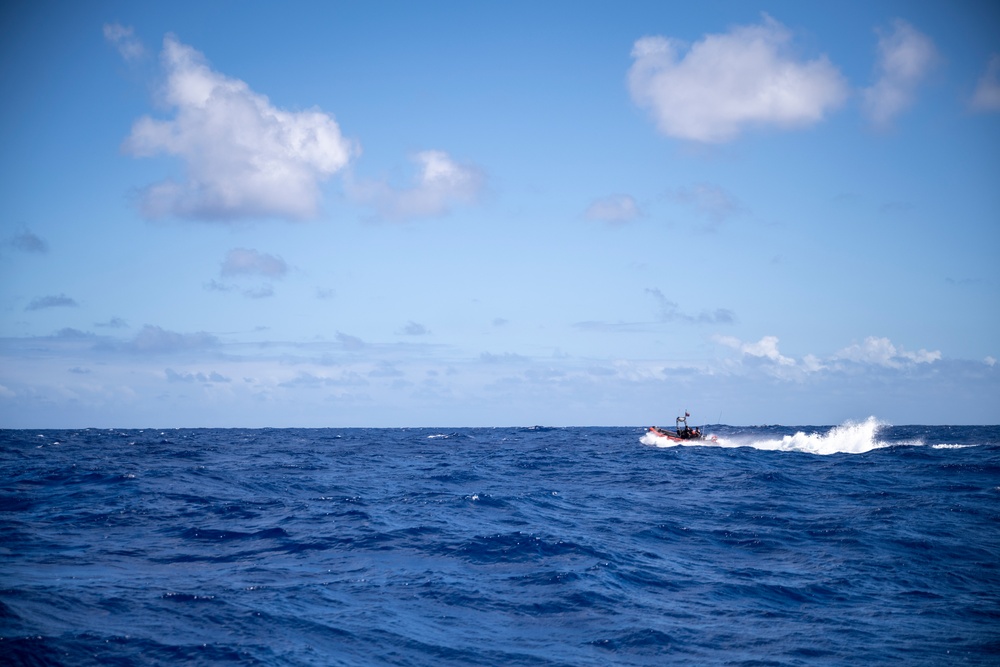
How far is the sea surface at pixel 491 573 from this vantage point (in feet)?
41.2

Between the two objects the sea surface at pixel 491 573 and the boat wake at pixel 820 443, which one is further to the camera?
the boat wake at pixel 820 443

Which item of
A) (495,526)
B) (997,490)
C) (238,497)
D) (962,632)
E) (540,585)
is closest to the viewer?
(962,632)

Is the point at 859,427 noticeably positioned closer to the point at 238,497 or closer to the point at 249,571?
the point at 238,497

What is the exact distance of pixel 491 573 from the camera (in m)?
17.4

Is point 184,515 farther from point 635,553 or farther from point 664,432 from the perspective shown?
point 664,432

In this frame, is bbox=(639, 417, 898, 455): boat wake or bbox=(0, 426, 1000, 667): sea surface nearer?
bbox=(0, 426, 1000, 667): sea surface

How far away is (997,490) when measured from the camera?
30.6m

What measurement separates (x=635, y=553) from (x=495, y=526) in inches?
189

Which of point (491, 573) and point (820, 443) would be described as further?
point (820, 443)

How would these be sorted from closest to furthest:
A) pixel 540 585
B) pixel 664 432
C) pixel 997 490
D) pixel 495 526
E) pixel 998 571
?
1. pixel 540 585
2. pixel 998 571
3. pixel 495 526
4. pixel 997 490
5. pixel 664 432

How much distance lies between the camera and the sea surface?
41.2ft

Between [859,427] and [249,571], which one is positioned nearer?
[249,571]

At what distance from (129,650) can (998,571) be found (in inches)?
812

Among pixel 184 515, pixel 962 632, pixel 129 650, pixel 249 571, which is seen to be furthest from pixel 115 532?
pixel 962 632
